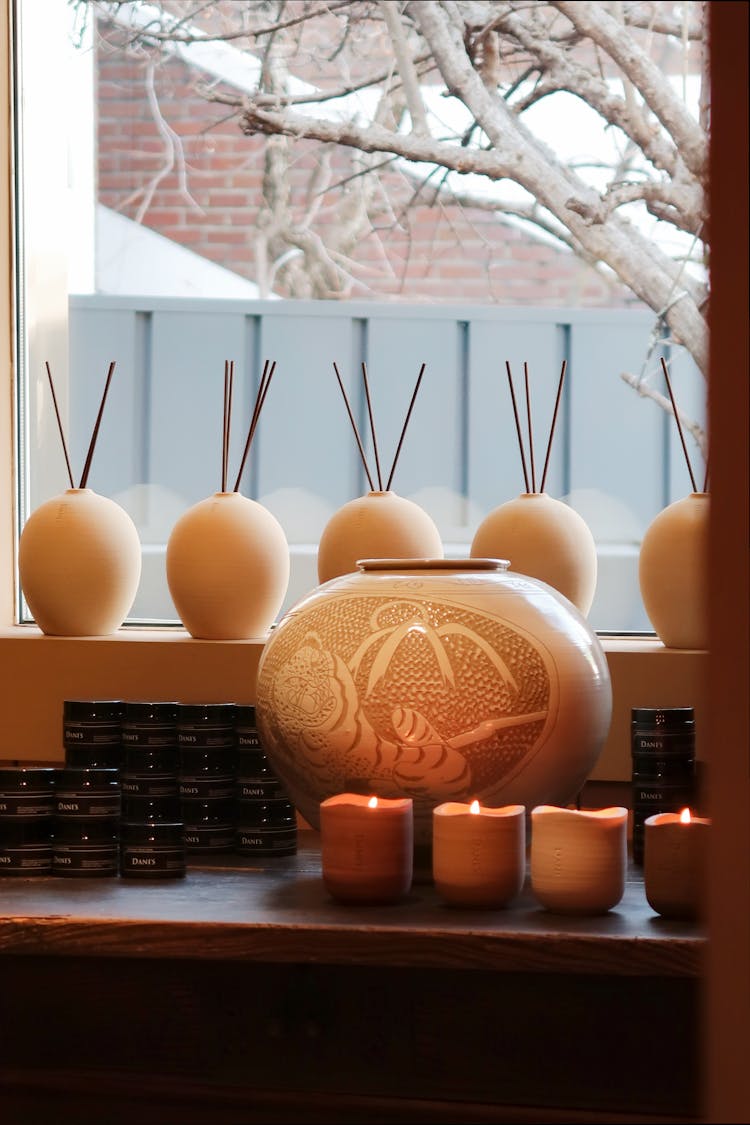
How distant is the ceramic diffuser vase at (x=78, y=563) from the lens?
4.62 feet

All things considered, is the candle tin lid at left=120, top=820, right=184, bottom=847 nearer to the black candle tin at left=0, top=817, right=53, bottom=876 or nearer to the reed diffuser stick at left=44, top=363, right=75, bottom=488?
the black candle tin at left=0, top=817, right=53, bottom=876

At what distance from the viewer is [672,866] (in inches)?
37.5

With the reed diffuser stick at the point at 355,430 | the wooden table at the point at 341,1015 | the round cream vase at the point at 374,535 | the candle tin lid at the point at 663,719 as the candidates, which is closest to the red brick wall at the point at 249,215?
the reed diffuser stick at the point at 355,430

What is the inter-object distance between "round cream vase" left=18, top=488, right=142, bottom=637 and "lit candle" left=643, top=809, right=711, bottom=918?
2.32 feet

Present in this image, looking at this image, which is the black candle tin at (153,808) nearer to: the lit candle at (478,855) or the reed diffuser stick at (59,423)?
the lit candle at (478,855)

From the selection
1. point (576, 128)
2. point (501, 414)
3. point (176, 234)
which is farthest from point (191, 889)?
point (576, 128)

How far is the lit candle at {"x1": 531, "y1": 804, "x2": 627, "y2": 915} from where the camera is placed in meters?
0.96

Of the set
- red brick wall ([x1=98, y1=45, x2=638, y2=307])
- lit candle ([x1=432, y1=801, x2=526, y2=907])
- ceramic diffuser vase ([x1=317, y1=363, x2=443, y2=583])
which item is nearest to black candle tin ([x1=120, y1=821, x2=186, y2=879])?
lit candle ([x1=432, y1=801, x2=526, y2=907])

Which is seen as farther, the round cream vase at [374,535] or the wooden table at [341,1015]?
the round cream vase at [374,535]

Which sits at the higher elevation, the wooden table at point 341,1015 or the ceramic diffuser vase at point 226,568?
the ceramic diffuser vase at point 226,568

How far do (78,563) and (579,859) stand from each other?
694 mm

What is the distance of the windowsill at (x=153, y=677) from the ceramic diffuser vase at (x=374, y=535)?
0.12 m

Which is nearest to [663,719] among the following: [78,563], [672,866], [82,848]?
[672,866]

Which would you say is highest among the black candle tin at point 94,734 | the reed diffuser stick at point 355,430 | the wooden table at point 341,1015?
→ the reed diffuser stick at point 355,430
